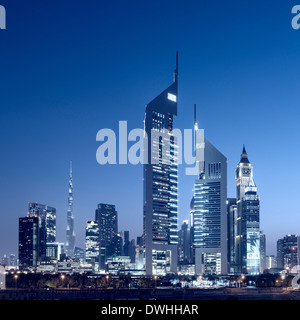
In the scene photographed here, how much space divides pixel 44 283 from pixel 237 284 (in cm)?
7309

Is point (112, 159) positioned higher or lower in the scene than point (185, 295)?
higher

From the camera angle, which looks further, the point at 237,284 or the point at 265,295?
the point at 237,284

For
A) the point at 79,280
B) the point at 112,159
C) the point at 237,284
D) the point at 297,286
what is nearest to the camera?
the point at 112,159
